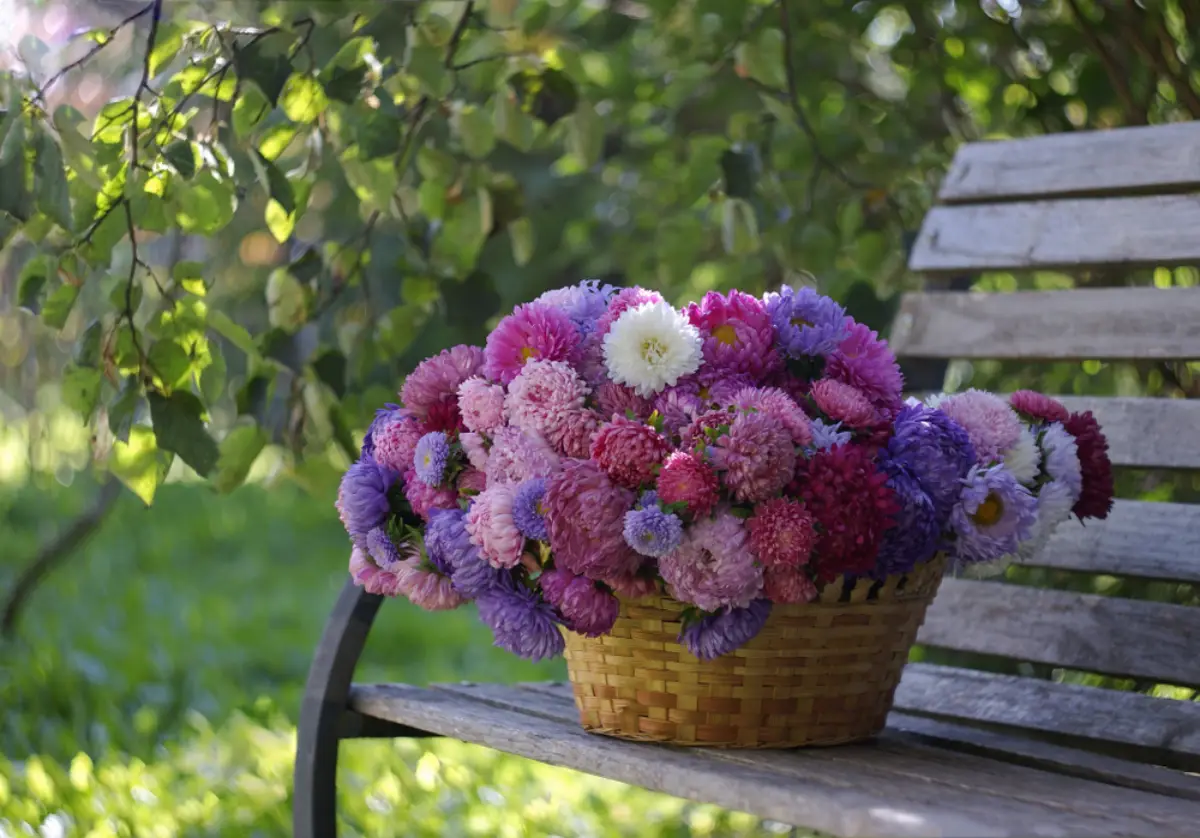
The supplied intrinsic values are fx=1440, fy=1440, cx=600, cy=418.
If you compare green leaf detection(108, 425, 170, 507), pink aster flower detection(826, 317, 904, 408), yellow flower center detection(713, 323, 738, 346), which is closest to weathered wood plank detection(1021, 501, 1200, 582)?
pink aster flower detection(826, 317, 904, 408)

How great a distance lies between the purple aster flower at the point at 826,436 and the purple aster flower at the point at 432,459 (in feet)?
1.10

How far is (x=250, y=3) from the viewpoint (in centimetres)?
209

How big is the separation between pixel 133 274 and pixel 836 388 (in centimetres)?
83

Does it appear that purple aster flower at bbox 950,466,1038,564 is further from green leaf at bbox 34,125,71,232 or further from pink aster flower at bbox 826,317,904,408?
green leaf at bbox 34,125,71,232

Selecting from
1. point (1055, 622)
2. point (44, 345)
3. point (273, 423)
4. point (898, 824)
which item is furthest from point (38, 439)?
point (898, 824)

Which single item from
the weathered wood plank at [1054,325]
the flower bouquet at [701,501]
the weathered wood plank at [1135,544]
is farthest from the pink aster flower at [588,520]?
the weathered wood plank at [1054,325]

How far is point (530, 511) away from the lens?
3.91 feet

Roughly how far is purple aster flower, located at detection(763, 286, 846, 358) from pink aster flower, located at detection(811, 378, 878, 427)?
5cm

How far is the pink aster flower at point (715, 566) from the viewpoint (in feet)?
3.69

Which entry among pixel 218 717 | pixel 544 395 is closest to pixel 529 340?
pixel 544 395

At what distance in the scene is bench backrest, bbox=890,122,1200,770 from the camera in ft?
5.17

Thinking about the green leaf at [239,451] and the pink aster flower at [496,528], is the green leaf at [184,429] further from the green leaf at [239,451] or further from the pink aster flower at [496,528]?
the pink aster flower at [496,528]

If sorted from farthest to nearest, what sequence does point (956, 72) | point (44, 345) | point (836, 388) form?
point (44, 345), point (956, 72), point (836, 388)

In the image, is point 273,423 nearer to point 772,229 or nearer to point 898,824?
point 772,229
